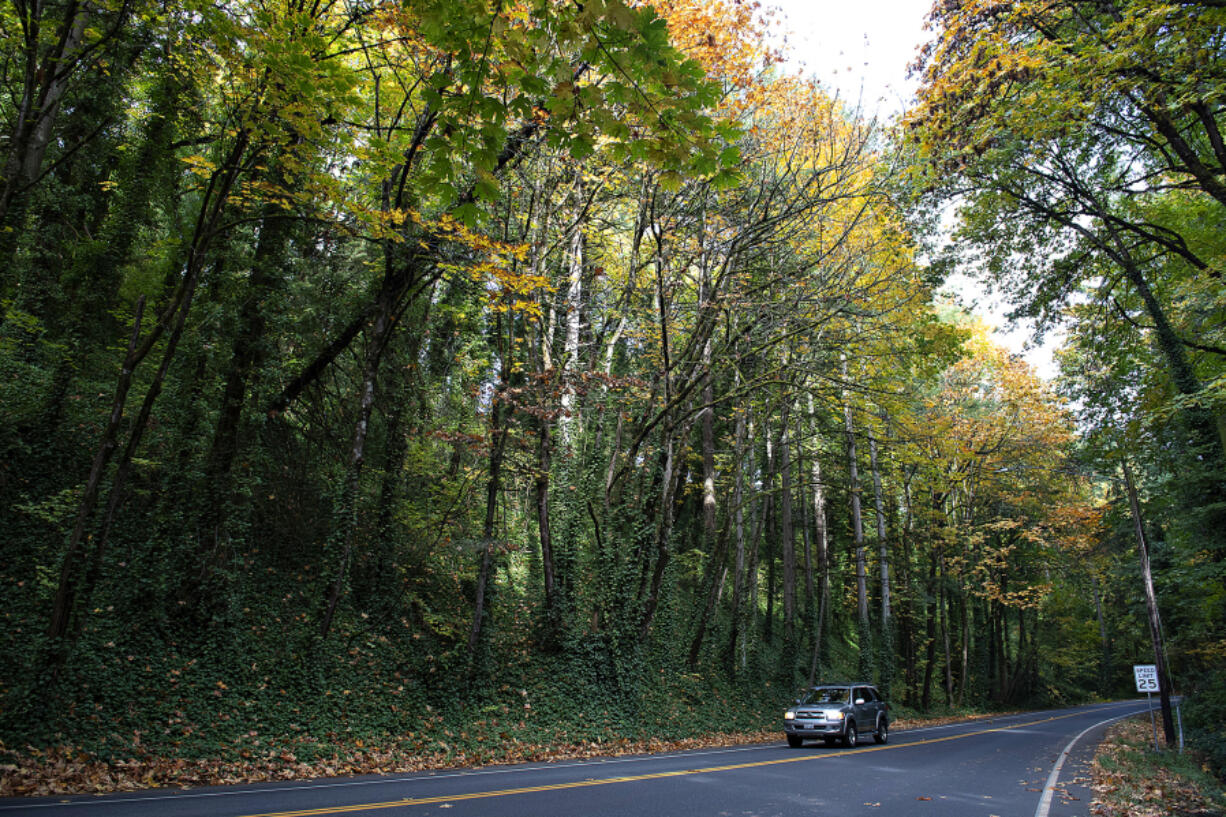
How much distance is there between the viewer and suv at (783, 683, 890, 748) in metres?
14.1

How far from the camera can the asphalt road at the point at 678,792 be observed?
6.21 meters

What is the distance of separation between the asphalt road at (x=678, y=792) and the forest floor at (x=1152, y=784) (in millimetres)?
388

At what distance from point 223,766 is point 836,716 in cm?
1207

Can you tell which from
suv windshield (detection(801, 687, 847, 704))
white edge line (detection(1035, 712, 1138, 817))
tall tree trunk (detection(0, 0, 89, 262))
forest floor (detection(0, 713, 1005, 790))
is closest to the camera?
forest floor (detection(0, 713, 1005, 790))

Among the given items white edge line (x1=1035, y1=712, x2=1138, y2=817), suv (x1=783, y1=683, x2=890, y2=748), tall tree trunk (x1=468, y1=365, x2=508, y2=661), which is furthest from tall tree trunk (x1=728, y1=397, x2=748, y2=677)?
white edge line (x1=1035, y1=712, x2=1138, y2=817)

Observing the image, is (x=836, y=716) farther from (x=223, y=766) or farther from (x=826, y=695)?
(x=223, y=766)

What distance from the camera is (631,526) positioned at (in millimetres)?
16047

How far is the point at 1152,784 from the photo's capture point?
423 inches

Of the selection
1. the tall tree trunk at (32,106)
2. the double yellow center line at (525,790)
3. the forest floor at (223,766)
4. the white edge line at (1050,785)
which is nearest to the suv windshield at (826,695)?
the double yellow center line at (525,790)

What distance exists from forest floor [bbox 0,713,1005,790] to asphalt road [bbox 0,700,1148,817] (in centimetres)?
52

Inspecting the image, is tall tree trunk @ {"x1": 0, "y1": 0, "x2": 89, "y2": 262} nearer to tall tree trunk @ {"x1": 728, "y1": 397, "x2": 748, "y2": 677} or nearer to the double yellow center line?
the double yellow center line

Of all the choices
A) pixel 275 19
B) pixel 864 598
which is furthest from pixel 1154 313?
pixel 275 19

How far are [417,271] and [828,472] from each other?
62.1 ft

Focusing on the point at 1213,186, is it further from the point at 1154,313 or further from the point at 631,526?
the point at 631,526
